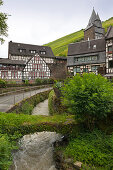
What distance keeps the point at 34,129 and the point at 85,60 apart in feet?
85.0

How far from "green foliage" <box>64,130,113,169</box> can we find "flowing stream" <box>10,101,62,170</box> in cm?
153

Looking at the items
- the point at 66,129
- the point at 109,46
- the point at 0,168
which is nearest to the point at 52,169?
the point at 66,129

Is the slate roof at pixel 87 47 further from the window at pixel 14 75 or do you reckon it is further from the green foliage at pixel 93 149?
the green foliage at pixel 93 149

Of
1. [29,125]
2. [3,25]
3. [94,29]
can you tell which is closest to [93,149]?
[29,125]

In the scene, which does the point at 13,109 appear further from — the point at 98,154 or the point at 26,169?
the point at 98,154

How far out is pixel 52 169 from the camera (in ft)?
22.1

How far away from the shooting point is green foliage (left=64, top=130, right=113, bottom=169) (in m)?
5.96

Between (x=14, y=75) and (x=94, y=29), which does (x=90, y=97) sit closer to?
(x=14, y=75)

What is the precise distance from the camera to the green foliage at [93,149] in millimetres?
5965

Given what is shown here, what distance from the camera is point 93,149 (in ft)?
21.3

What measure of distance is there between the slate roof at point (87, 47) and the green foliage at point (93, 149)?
2492 cm

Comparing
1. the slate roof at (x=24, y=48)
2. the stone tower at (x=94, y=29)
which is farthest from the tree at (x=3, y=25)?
the stone tower at (x=94, y=29)

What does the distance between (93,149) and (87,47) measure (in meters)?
27.9

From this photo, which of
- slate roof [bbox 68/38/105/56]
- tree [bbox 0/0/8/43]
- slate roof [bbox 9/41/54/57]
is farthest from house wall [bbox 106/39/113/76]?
slate roof [bbox 9/41/54/57]
